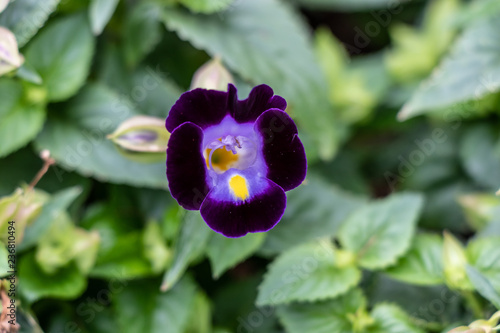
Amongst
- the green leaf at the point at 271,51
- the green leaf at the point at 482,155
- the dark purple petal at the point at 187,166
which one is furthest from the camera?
the green leaf at the point at 482,155

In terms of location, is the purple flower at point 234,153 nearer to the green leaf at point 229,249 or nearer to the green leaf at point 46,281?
the green leaf at point 229,249

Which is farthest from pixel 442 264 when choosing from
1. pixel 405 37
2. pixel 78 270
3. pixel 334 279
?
pixel 405 37

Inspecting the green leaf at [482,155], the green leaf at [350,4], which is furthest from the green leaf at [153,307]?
the green leaf at [350,4]

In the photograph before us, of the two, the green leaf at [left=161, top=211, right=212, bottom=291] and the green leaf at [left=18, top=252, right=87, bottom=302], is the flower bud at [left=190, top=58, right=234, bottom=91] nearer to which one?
the green leaf at [left=161, top=211, right=212, bottom=291]

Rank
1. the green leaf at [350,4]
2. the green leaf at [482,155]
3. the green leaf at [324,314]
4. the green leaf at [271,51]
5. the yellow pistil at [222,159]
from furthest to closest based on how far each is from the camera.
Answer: the green leaf at [350,4], the green leaf at [482,155], the green leaf at [271,51], the green leaf at [324,314], the yellow pistil at [222,159]

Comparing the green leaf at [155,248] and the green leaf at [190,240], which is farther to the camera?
the green leaf at [155,248]

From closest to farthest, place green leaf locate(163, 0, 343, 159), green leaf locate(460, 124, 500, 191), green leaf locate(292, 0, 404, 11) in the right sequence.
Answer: green leaf locate(163, 0, 343, 159) → green leaf locate(460, 124, 500, 191) → green leaf locate(292, 0, 404, 11)

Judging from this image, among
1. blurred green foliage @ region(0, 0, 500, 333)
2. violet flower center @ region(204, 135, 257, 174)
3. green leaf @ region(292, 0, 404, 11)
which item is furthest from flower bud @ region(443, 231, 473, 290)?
green leaf @ region(292, 0, 404, 11)

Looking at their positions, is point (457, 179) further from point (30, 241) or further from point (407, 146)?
point (30, 241)
